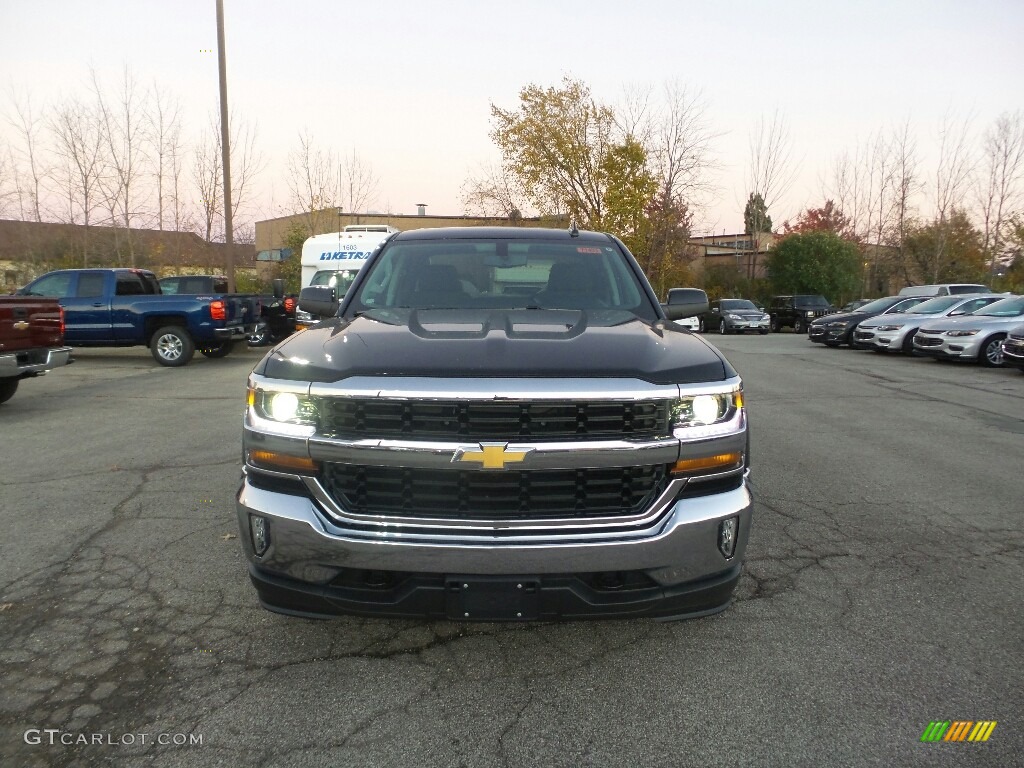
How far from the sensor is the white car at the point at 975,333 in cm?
1461

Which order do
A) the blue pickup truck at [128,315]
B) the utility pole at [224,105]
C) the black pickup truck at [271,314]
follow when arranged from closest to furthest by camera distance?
the blue pickup truck at [128,315] < the black pickup truck at [271,314] < the utility pole at [224,105]

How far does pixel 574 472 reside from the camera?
2527 millimetres

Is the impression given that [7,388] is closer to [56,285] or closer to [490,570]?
[56,285]

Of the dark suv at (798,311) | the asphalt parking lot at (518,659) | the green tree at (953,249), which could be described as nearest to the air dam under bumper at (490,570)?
the asphalt parking lot at (518,659)

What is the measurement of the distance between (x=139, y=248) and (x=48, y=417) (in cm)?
1996

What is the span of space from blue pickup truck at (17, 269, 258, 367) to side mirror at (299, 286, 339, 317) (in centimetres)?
1108

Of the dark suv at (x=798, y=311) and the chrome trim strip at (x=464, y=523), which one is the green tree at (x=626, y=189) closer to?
the dark suv at (x=798, y=311)

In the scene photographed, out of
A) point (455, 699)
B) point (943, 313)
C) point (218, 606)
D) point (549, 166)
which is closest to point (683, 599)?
point (455, 699)

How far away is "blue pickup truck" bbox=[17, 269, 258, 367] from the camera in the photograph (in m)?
14.0

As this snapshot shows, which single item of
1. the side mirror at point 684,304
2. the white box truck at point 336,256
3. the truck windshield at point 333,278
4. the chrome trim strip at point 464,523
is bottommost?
the chrome trim strip at point 464,523

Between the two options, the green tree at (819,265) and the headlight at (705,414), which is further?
the green tree at (819,265)

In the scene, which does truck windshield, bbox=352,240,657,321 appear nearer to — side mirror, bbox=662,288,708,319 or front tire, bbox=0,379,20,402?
side mirror, bbox=662,288,708,319

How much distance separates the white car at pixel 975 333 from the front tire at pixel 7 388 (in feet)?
54.8

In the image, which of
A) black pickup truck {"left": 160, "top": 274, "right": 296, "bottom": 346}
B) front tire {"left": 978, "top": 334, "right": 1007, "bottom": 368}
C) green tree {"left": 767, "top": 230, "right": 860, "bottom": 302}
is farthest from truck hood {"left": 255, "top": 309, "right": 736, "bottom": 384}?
green tree {"left": 767, "top": 230, "right": 860, "bottom": 302}
